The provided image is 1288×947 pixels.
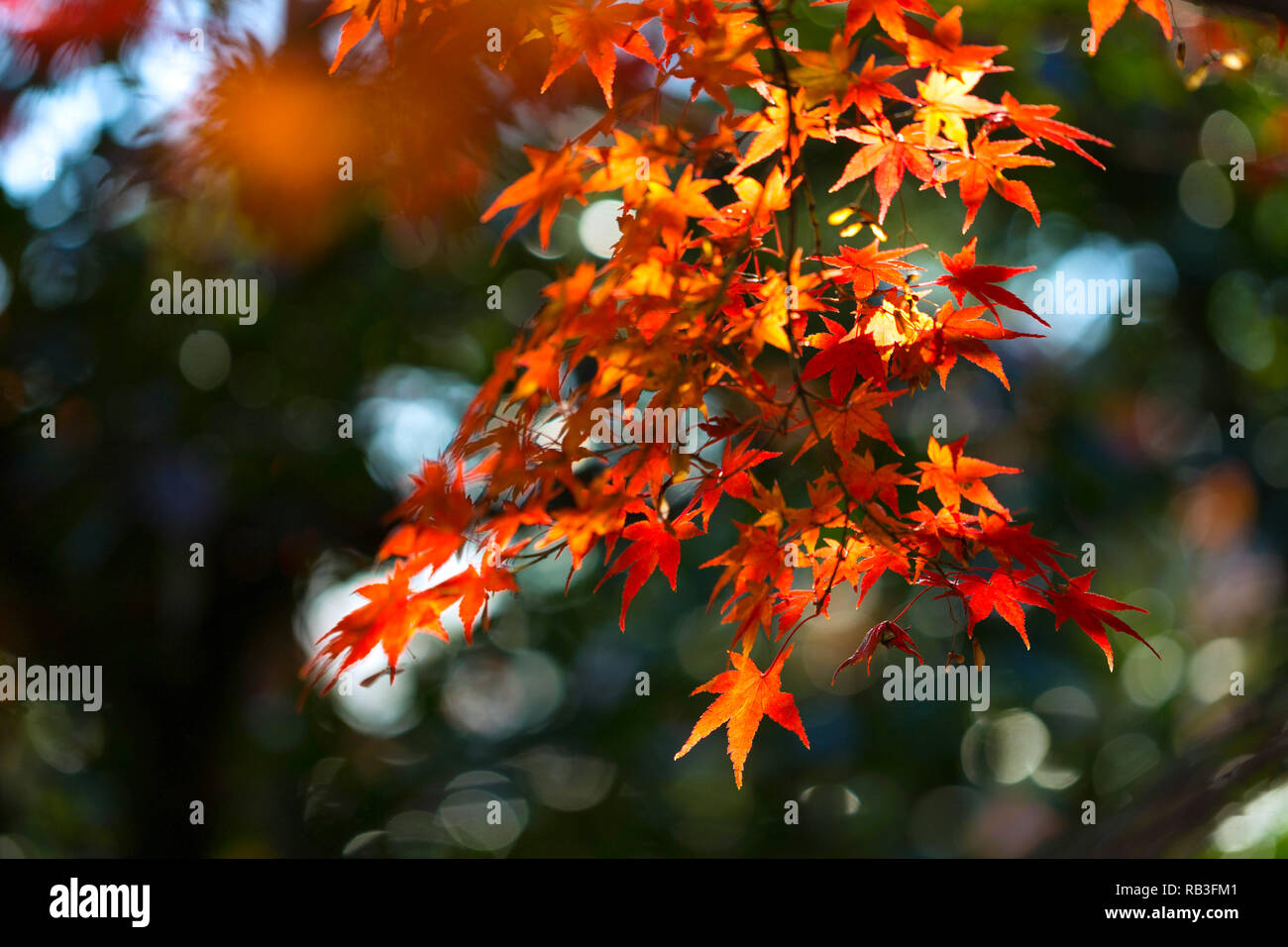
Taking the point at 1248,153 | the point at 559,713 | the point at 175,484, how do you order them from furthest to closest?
the point at 1248,153 < the point at 559,713 < the point at 175,484

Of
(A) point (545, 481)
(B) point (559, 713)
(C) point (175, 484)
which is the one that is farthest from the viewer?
(B) point (559, 713)

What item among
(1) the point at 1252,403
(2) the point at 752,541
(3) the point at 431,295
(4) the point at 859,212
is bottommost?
(2) the point at 752,541

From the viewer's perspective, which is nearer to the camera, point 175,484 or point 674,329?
point 674,329

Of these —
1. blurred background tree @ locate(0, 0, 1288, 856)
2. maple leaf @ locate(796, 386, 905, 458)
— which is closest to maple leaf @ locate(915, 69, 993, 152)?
maple leaf @ locate(796, 386, 905, 458)

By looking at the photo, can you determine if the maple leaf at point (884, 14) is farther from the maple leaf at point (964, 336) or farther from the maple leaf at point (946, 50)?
the maple leaf at point (964, 336)

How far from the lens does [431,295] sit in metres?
2.21

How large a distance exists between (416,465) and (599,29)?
1633 mm

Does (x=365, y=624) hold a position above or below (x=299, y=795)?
above

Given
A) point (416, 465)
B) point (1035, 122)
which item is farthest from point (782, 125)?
point (416, 465)

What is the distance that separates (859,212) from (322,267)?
1.72m

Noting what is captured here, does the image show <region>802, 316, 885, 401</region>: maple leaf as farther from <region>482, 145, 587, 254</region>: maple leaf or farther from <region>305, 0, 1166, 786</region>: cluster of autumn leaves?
<region>482, 145, 587, 254</region>: maple leaf

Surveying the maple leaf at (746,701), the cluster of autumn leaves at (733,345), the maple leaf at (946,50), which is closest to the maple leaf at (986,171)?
the cluster of autumn leaves at (733,345)

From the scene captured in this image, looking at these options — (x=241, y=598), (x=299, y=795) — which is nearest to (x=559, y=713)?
(x=299, y=795)

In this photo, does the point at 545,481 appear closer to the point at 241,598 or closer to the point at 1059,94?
the point at 241,598
